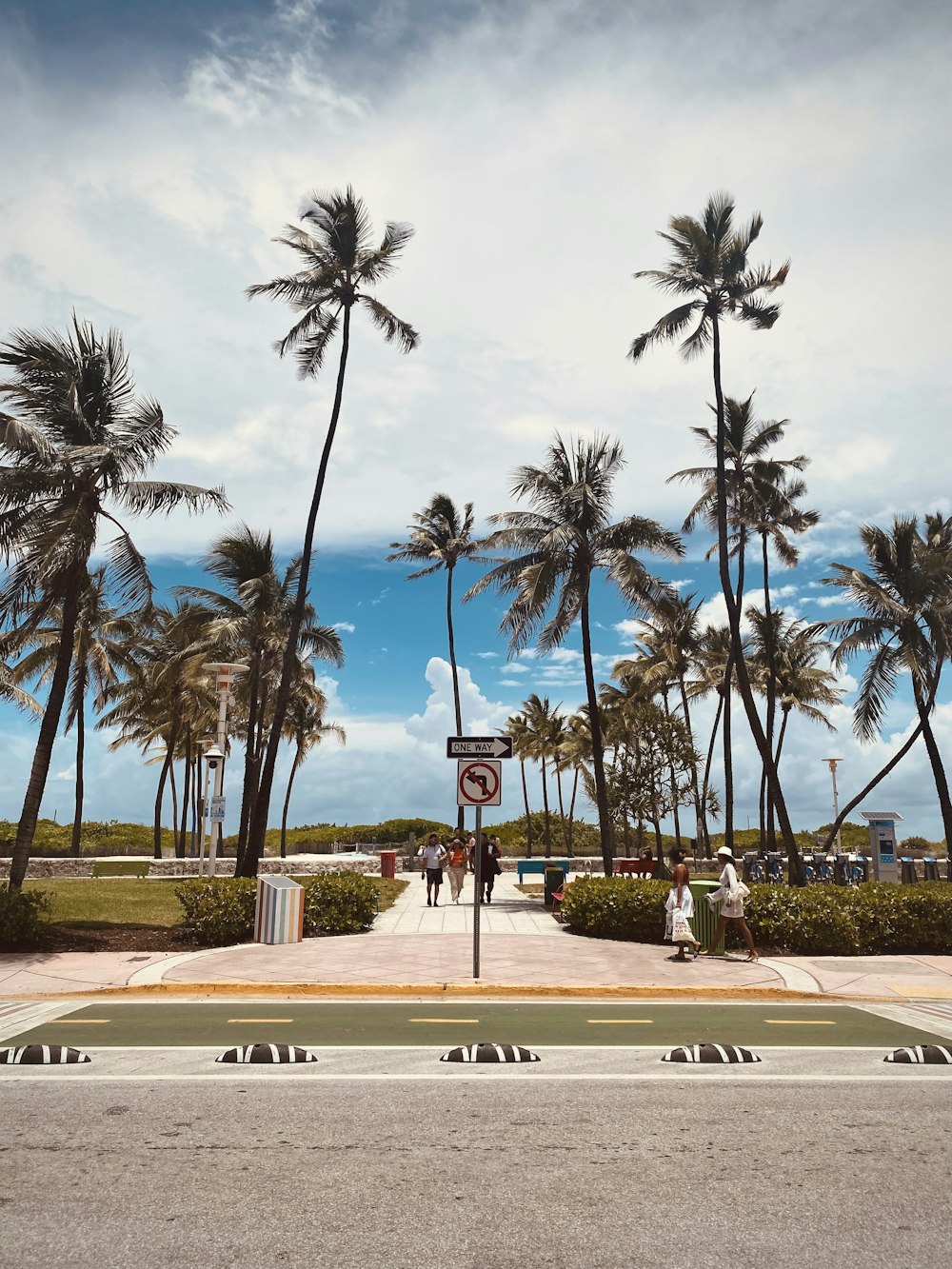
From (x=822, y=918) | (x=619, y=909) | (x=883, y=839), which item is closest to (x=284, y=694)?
(x=619, y=909)

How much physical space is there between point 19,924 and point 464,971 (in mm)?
7060

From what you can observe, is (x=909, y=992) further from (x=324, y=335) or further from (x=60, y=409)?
(x=324, y=335)

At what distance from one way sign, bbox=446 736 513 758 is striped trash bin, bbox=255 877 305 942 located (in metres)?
4.81

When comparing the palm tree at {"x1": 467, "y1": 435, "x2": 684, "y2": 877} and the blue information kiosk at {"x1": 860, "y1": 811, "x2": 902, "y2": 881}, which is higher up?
the palm tree at {"x1": 467, "y1": 435, "x2": 684, "y2": 877}

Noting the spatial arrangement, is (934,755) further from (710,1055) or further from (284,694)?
(710,1055)

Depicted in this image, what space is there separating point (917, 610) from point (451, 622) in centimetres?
2218

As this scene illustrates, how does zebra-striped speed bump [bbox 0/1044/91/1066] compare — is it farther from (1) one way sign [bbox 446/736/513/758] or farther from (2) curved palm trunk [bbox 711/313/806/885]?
(2) curved palm trunk [bbox 711/313/806/885]

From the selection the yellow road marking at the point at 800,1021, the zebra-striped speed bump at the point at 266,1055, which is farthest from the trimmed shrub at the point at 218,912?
the yellow road marking at the point at 800,1021

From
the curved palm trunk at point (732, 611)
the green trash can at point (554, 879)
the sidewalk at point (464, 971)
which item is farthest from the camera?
the curved palm trunk at point (732, 611)

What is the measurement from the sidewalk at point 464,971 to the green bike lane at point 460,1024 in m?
0.65

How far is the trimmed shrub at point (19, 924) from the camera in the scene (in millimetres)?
14625

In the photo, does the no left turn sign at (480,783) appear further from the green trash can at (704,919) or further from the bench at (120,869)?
the bench at (120,869)

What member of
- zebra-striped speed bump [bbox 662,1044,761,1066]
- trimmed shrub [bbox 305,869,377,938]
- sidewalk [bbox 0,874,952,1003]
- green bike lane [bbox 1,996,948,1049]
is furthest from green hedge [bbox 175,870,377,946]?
zebra-striped speed bump [bbox 662,1044,761,1066]

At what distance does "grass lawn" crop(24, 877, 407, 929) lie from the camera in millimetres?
18562
